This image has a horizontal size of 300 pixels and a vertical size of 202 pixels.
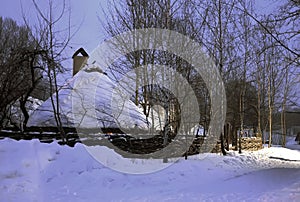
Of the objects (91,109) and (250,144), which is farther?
(250,144)

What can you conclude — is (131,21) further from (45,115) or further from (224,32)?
(45,115)

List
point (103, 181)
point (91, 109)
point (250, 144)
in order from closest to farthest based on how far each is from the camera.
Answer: point (103, 181), point (91, 109), point (250, 144)

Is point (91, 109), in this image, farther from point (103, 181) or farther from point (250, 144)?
point (250, 144)

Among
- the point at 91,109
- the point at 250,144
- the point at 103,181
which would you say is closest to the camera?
the point at 103,181

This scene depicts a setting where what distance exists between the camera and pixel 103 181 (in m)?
4.66

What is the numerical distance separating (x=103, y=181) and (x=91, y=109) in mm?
4228

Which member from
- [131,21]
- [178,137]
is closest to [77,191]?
[178,137]

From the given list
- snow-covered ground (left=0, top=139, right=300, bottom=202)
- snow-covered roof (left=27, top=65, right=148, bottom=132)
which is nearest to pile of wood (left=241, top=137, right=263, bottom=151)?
snow-covered roof (left=27, top=65, right=148, bottom=132)

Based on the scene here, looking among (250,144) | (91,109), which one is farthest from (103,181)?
(250,144)

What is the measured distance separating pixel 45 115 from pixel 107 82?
97.9 inches

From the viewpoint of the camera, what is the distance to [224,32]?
975cm

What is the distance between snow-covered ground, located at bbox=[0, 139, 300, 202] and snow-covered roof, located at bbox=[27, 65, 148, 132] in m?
2.20

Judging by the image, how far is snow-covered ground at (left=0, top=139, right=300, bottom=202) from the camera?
3902 millimetres

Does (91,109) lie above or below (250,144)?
above
